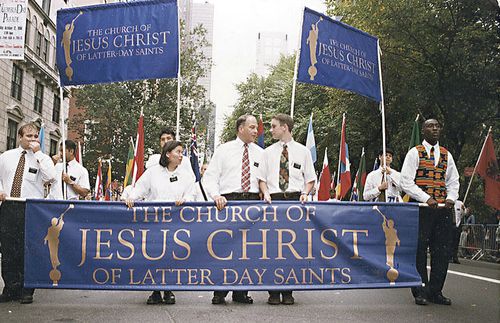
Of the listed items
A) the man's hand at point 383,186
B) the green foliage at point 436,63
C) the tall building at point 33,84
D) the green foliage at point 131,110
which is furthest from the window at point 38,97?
the man's hand at point 383,186

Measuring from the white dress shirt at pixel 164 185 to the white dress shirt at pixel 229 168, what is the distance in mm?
223

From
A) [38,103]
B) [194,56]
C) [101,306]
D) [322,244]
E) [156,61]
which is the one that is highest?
[194,56]

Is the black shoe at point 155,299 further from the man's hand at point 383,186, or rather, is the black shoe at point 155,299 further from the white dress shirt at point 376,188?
the white dress shirt at point 376,188

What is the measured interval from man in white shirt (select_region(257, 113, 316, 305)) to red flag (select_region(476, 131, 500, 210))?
Answer: 21.4 ft

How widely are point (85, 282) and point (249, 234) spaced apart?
1821 mm

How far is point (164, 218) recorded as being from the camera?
7227 mm

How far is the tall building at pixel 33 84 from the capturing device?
3438 cm

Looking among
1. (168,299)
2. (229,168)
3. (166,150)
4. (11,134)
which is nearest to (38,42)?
(11,134)

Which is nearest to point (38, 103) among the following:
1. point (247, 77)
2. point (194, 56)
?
point (194, 56)

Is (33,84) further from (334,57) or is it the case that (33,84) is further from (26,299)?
(26,299)

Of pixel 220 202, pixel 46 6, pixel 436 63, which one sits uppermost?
pixel 46 6

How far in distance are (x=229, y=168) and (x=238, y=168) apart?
104 mm

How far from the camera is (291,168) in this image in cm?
764

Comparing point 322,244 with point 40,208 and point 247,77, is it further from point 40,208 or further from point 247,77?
point 247,77
